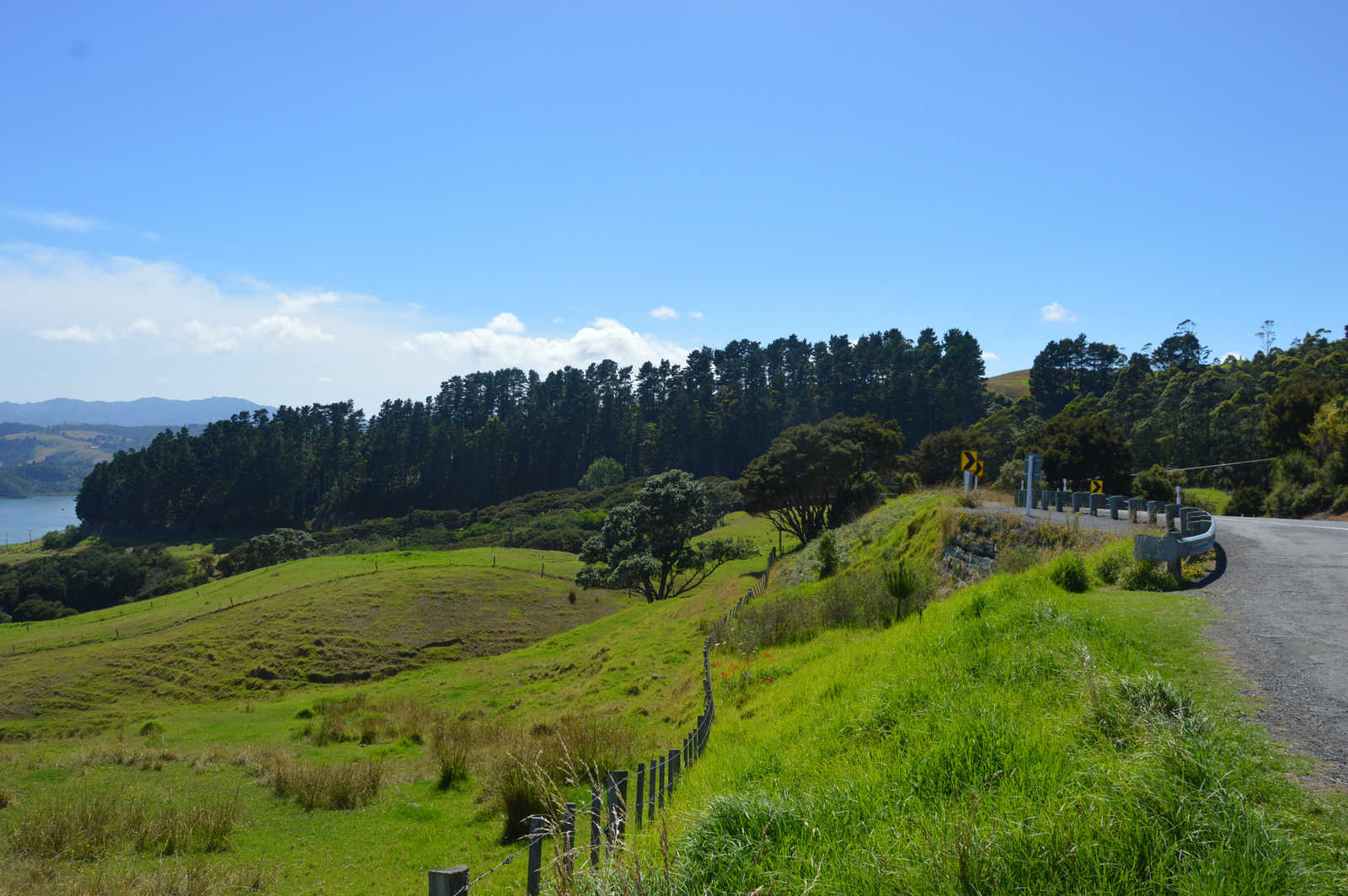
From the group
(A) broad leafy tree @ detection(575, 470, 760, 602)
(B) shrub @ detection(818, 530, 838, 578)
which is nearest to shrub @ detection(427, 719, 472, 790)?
(B) shrub @ detection(818, 530, 838, 578)

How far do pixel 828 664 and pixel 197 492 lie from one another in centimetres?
14586

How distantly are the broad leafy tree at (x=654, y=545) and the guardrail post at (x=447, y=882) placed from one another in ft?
133

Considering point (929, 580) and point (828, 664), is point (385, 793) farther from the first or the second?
point (929, 580)

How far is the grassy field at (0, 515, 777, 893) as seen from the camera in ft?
31.1

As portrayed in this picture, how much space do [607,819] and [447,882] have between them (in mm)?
938

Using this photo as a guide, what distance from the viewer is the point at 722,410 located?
5074 inches

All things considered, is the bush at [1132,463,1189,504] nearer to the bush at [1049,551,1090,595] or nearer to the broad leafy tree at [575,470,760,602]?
the broad leafy tree at [575,470,760,602]

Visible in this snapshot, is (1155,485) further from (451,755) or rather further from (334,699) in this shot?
(451,755)

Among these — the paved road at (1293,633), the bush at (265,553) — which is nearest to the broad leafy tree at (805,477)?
the paved road at (1293,633)

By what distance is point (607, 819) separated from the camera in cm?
396

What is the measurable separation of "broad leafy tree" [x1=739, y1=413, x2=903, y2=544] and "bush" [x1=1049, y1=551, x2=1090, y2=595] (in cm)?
3512

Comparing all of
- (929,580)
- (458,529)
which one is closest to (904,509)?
(929,580)

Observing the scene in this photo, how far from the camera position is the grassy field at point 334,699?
9.49 meters

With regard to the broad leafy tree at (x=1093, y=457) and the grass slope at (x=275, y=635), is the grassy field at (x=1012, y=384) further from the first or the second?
the grass slope at (x=275, y=635)
